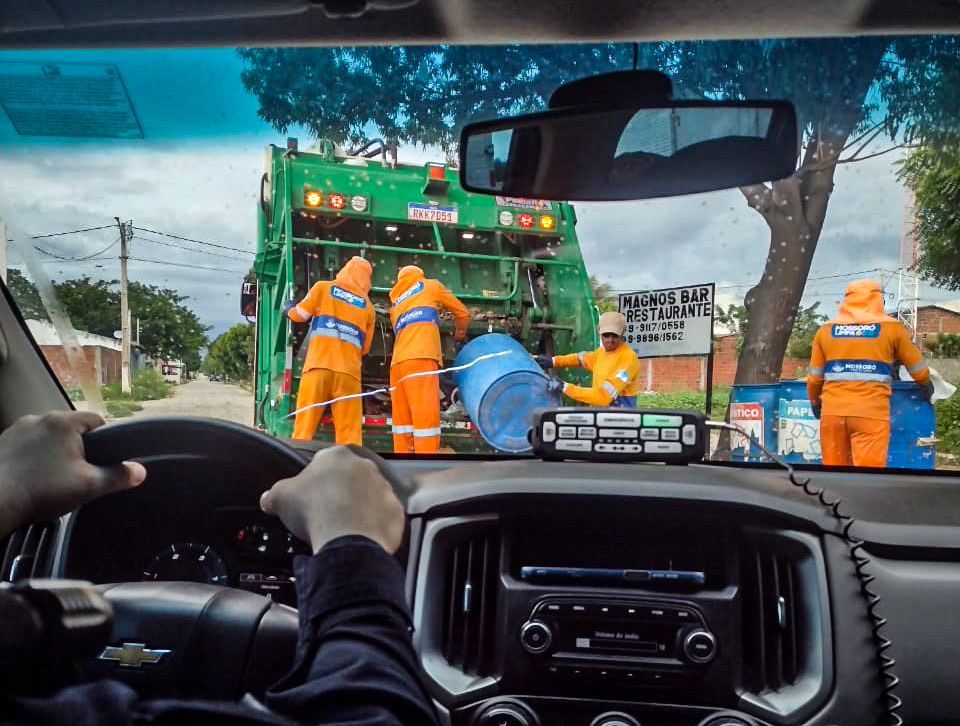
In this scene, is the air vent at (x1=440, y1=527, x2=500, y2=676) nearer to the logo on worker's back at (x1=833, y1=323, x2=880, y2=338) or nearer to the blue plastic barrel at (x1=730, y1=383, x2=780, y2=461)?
the blue plastic barrel at (x1=730, y1=383, x2=780, y2=461)

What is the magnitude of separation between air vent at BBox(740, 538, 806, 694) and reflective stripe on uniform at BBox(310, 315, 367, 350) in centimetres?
293

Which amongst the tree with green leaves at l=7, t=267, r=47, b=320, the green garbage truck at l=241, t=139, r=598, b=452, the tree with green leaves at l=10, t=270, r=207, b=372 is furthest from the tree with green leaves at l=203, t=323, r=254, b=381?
the green garbage truck at l=241, t=139, r=598, b=452

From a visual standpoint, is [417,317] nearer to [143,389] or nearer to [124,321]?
[124,321]

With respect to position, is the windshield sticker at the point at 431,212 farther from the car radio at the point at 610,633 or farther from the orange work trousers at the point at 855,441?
the car radio at the point at 610,633

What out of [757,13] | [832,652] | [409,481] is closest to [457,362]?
[409,481]

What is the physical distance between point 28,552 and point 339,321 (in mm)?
2985

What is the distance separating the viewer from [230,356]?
3748 millimetres

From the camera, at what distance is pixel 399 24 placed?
2.60 metres

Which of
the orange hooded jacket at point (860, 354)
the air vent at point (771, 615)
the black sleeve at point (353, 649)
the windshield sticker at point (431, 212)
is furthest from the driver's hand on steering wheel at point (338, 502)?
the windshield sticker at point (431, 212)

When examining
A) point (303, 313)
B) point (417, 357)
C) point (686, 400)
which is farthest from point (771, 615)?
point (303, 313)

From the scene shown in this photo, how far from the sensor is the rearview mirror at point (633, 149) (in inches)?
92.9

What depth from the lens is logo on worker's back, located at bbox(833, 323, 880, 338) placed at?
10.2 feet

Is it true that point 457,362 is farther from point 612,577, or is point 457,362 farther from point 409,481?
point 612,577

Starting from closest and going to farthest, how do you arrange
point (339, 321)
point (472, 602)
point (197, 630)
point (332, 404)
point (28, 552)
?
point (197, 630), point (28, 552), point (472, 602), point (332, 404), point (339, 321)
